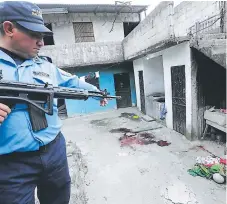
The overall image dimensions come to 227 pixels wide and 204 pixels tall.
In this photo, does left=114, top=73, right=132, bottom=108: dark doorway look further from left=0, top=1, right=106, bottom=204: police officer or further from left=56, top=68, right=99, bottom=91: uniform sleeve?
left=0, top=1, right=106, bottom=204: police officer

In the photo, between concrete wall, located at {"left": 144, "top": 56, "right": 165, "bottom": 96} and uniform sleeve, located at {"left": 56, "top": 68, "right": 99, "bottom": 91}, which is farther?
concrete wall, located at {"left": 144, "top": 56, "right": 165, "bottom": 96}

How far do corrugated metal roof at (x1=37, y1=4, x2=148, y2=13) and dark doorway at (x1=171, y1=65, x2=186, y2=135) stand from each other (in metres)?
6.99

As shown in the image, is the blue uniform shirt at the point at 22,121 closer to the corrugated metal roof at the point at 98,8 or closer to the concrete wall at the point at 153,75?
the concrete wall at the point at 153,75

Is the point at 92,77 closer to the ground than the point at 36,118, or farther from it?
farther from it

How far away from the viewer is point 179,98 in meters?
5.97

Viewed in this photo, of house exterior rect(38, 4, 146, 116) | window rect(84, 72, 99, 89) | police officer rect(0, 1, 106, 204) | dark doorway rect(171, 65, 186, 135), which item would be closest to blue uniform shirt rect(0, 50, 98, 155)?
police officer rect(0, 1, 106, 204)

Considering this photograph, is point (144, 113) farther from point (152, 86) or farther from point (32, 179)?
point (32, 179)

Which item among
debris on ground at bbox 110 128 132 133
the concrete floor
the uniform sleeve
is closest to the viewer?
the uniform sleeve

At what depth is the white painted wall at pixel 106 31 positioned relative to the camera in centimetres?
1152

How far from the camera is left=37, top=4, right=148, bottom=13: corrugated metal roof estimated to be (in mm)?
9892

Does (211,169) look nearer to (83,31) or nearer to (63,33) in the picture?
(83,31)

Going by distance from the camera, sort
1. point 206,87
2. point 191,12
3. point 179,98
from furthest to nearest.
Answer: point 191,12 → point 179,98 → point 206,87

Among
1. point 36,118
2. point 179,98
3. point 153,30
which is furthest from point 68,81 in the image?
point 153,30

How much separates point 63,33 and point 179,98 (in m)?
8.42
